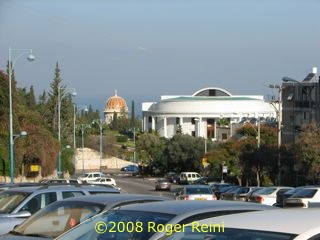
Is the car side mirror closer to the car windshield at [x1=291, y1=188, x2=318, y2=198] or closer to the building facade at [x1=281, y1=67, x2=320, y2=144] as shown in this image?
the car windshield at [x1=291, y1=188, x2=318, y2=198]

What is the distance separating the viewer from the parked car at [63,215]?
9906mm

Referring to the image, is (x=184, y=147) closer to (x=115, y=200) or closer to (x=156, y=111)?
(x=156, y=111)

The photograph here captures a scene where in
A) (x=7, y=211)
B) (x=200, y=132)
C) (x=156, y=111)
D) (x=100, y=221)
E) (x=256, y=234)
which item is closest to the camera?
(x=256, y=234)

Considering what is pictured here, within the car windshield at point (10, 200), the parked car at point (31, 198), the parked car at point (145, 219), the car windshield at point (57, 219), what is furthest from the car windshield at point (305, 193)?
the parked car at point (145, 219)

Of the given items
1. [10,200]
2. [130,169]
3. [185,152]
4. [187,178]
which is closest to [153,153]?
[185,152]

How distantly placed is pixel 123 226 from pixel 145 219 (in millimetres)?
230

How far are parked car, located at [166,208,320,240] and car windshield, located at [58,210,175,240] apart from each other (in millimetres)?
912

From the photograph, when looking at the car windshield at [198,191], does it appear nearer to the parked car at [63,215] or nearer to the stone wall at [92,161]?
the parked car at [63,215]

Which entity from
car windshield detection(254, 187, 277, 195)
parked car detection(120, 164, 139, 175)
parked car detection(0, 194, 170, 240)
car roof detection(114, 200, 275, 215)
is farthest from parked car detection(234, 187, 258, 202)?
parked car detection(120, 164, 139, 175)

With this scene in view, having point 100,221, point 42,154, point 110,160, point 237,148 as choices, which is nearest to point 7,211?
point 100,221

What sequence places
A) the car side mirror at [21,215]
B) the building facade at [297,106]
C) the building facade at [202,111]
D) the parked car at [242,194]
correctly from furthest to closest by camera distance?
the building facade at [202,111] < the building facade at [297,106] < the parked car at [242,194] < the car side mirror at [21,215]

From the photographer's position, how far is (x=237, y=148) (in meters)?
80.8

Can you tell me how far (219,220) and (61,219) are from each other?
4647 millimetres

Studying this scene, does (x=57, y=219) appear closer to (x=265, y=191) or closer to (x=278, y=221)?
(x=278, y=221)
